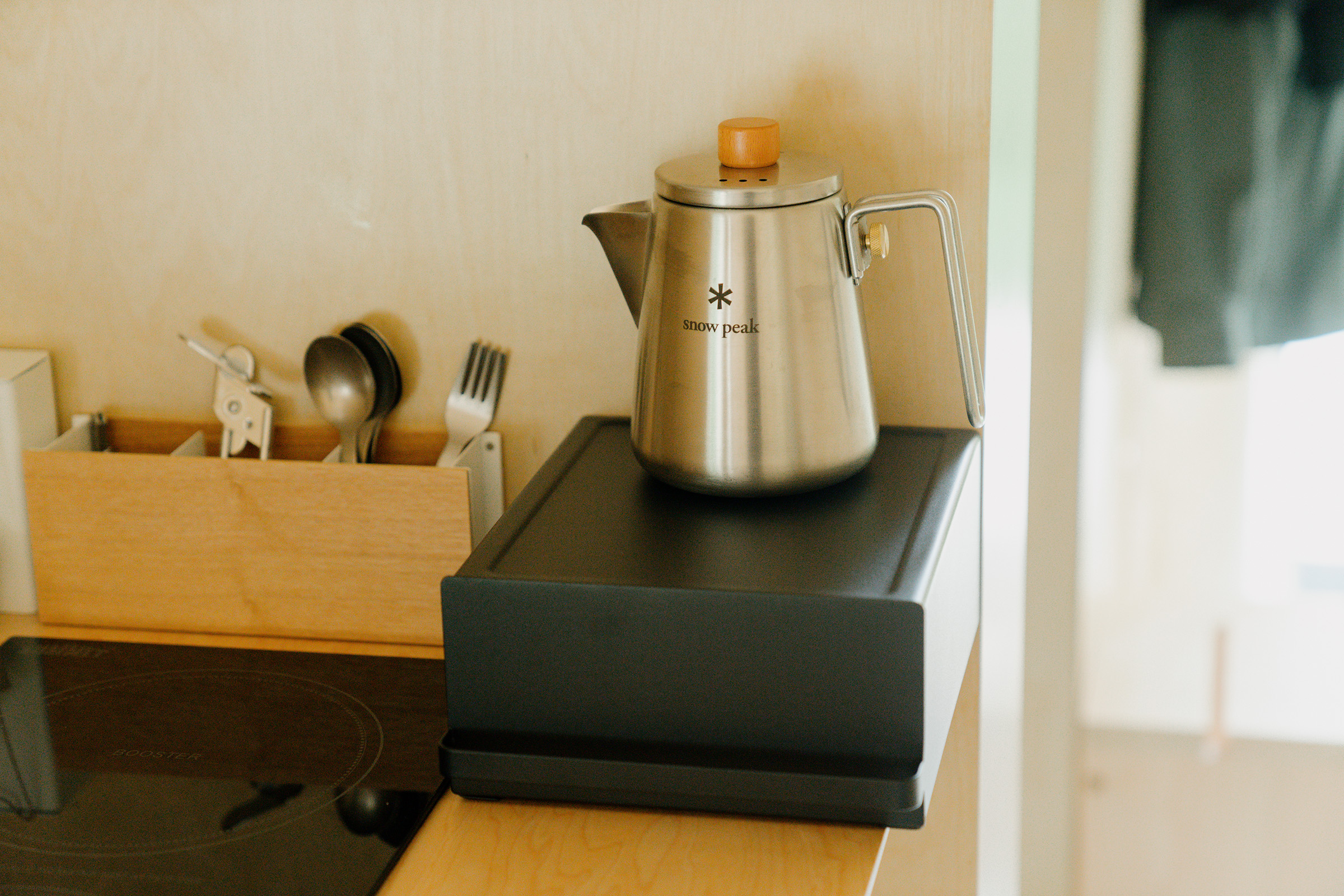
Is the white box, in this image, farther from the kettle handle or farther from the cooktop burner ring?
the kettle handle

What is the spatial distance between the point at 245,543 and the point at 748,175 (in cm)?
50

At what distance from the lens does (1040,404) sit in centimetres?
146

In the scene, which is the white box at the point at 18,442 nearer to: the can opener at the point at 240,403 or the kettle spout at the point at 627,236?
the can opener at the point at 240,403

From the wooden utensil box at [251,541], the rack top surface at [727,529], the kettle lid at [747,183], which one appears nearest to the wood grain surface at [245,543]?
the wooden utensil box at [251,541]

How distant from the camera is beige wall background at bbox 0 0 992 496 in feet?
2.89

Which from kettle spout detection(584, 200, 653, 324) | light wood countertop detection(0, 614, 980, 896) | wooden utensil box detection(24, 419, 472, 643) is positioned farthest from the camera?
wooden utensil box detection(24, 419, 472, 643)

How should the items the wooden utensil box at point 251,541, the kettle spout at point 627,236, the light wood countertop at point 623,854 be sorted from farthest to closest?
the wooden utensil box at point 251,541, the kettle spout at point 627,236, the light wood countertop at point 623,854

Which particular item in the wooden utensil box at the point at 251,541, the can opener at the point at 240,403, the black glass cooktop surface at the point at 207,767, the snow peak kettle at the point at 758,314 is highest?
the snow peak kettle at the point at 758,314

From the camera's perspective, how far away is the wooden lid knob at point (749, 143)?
0.76 metres

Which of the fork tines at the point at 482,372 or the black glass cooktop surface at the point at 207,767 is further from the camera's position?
the fork tines at the point at 482,372

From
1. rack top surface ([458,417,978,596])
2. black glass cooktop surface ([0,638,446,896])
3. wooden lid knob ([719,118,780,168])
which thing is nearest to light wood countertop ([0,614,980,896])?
black glass cooktop surface ([0,638,446,896])

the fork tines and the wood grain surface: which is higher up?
the fork tines

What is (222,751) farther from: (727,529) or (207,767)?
(727,529)

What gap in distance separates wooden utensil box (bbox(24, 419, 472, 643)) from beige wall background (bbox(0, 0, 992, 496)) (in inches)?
3.6
